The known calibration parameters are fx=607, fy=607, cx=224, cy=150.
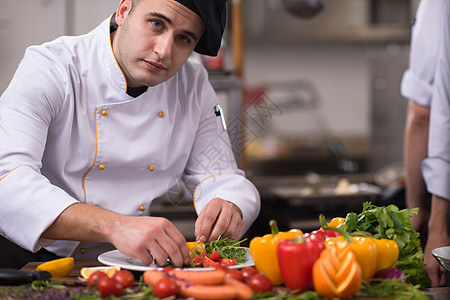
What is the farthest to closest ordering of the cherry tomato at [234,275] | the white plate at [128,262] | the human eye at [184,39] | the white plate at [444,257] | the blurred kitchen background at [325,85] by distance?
the blurred kitchen background at [325,85] → the human eye at [184,39] → the white plate at [444,257] → the white plate at [128,262] → the cherry tomato at [234,275]

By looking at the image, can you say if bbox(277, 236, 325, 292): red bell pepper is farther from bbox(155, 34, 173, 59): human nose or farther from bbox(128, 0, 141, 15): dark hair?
bbox(128, 0, 141, 15): dark hair

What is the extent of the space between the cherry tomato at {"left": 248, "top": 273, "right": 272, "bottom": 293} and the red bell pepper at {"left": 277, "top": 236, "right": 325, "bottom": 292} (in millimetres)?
41

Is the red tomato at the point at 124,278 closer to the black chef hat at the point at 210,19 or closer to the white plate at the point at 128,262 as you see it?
the white plate at the point at 128,262

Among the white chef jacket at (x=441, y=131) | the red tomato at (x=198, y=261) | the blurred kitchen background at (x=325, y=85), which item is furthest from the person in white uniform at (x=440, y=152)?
the blurred kitchen background at (x=325, y=85)

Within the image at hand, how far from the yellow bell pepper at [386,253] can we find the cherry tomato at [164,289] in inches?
17.2

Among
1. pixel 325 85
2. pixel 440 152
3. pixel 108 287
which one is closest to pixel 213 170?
pixel 440 152

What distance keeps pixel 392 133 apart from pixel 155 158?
4102mm

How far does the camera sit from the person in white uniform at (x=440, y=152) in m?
2.06

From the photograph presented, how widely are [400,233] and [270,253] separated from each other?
0.31 meters

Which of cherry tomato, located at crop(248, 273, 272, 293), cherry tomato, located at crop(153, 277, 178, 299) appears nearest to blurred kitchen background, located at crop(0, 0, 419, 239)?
cherry tomato, located at crop(248, 273, 272, 293)

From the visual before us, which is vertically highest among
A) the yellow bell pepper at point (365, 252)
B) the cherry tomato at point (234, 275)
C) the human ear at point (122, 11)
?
the human ear at point (122, 11)

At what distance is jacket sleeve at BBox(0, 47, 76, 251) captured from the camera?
1490 mm

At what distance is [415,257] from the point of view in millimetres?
1345

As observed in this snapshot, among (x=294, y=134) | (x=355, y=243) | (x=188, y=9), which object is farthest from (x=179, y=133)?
(x=294, y=134)
